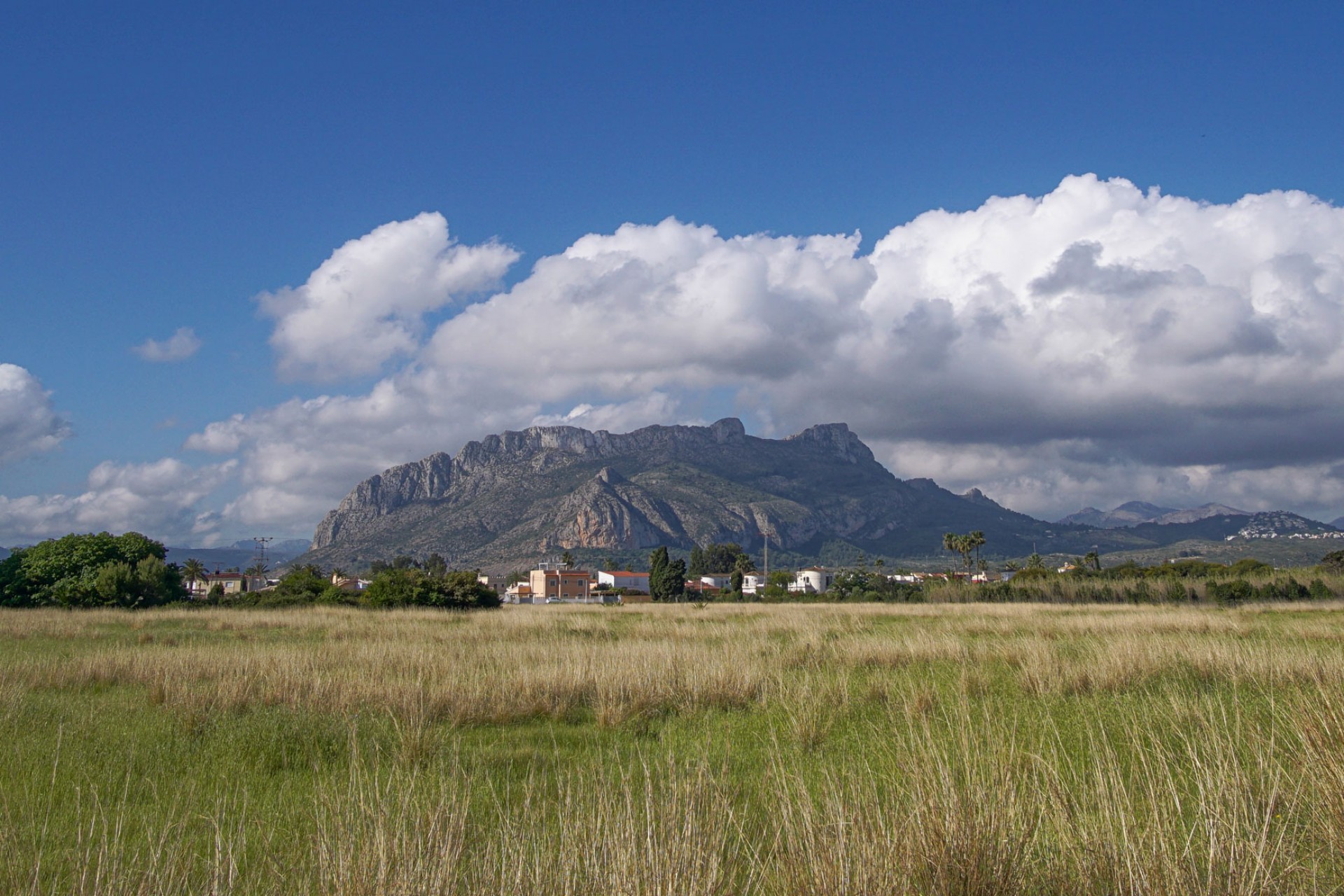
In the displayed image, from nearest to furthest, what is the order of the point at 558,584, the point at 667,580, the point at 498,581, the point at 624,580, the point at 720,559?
the point at 667,580 → the point at 558,584 → the point at 624,580 → the point at 720,559 → the point at 498,581

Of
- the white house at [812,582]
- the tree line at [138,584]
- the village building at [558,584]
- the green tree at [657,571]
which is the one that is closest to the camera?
the tree line at [138,584]

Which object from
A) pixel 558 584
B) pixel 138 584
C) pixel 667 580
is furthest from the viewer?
pixel 558 584

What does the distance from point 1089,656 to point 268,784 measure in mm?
11118

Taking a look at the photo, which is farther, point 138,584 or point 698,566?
point 698,566

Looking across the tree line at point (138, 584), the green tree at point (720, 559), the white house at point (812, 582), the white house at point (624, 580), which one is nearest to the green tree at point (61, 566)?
the tree line at point (138, 584)

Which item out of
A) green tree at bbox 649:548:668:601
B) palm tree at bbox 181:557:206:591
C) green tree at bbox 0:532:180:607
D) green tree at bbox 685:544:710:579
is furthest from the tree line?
green tree at bbox 685:544:710:579

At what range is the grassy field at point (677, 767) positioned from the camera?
11.1ft

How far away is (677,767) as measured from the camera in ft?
20.8

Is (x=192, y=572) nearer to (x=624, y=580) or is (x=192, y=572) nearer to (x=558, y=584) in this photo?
(x=558, y=584)

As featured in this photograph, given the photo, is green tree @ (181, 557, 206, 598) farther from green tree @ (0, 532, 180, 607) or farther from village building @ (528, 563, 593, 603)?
green tree @ (0, 532, 180, 607)

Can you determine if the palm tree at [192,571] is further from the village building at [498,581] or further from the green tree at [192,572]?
the village building at [498,581]

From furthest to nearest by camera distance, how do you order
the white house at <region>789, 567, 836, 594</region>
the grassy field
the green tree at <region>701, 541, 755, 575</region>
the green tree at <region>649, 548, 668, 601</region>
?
the green tree at <region>701, 541, 755, 575</region>
the white house at <region>789, 567, 836, 594</region>
the green tree at <region>649, 548, 668, 601</region>
the grassy field

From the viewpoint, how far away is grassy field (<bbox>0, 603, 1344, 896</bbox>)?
339 centimetres

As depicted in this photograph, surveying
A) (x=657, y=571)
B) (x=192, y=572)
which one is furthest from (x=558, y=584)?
(x=192, y=572)
